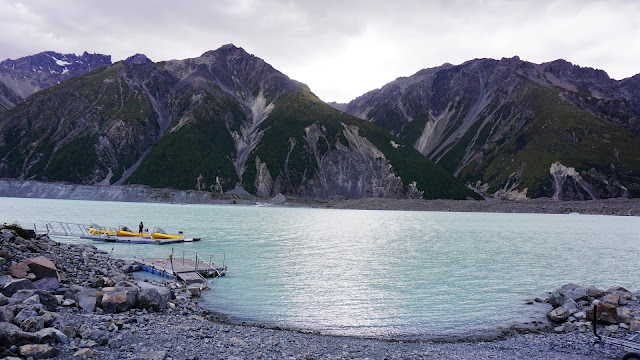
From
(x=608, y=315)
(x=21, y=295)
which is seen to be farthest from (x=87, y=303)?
(x=608, y=315)

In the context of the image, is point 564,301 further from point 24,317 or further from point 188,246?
point 188,246

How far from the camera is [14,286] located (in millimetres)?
20938

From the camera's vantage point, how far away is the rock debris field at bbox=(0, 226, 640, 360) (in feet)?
50.5

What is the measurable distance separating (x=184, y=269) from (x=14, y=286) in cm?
1641

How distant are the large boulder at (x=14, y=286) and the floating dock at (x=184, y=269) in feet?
40.1

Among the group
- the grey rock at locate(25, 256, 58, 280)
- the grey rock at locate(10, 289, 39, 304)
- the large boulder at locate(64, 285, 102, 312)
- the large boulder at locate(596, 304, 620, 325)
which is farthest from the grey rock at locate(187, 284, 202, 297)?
the large boulder at locate(596, 304, 620, 325)

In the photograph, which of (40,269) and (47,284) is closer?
(47,284)

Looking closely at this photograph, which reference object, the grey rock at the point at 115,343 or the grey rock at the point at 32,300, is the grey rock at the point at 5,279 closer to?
the grey rock at the point at 32,300

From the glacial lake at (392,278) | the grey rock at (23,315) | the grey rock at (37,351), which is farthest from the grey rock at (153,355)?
the glacial lake at (392,278)

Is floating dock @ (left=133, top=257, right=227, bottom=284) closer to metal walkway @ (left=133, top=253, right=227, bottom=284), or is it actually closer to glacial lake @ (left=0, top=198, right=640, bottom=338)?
metal walkway @ (left=133, top=253, right=227, bottom=284)

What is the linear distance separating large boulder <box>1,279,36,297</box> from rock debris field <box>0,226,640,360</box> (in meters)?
0.04

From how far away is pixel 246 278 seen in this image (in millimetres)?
35812

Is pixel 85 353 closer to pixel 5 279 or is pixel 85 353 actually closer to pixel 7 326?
pixel 7 326

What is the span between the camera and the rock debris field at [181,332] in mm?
15398
